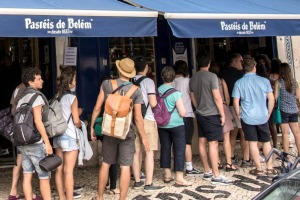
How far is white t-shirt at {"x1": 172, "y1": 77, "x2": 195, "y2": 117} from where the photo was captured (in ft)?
21.8

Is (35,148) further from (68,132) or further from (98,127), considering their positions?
(98,127)

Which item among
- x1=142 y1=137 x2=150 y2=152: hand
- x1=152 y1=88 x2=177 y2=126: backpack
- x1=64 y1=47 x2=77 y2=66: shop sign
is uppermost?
x1=64 y1=47 x2=77 y2=66: shop sign

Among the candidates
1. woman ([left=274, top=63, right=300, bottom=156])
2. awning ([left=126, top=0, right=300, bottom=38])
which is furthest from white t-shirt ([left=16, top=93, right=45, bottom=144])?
woman ([left=274, top=63, right=300, bottom=156])

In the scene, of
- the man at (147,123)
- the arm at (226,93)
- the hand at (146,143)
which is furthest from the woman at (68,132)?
the arm at (226,93)

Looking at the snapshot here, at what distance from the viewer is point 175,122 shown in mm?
6102

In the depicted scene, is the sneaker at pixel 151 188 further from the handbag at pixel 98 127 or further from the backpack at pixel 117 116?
the backpack at pixel 117 116

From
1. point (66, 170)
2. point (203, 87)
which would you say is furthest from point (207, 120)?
point (66, 170)

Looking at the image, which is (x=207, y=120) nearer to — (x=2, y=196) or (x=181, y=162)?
(x=181, y=162)

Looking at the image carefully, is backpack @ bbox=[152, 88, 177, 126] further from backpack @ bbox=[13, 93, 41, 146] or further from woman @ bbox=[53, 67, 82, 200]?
backpack @ bbox=[13, 93, 41, 146]

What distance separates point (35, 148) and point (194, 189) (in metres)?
2.31

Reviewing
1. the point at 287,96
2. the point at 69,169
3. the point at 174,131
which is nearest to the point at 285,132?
the point at 287,96

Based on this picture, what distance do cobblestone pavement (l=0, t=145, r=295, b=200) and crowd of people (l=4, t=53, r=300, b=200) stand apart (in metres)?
0.13

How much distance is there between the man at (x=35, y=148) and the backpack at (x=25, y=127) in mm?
43

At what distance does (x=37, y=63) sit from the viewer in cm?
843
